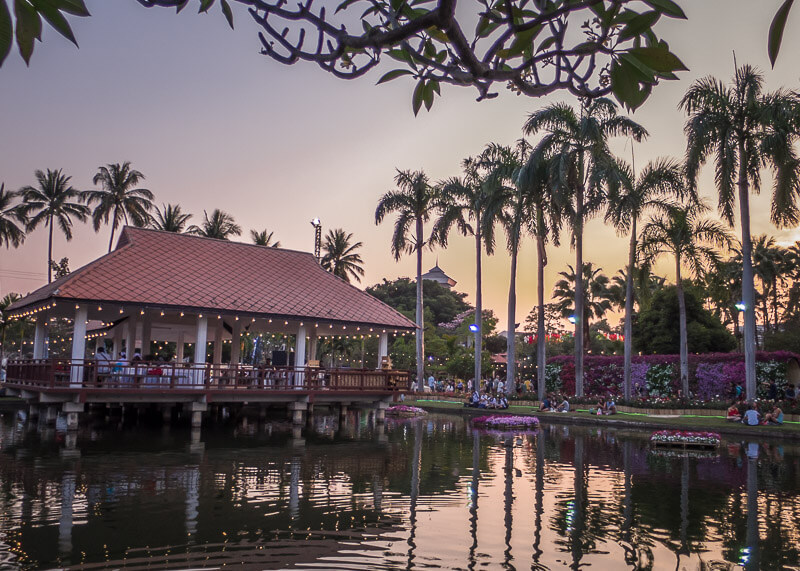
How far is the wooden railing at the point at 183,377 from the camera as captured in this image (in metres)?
22.7

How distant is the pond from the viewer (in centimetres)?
870

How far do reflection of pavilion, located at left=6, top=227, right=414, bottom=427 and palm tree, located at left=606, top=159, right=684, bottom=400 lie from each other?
11979 millimetres

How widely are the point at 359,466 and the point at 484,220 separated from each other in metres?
24.4

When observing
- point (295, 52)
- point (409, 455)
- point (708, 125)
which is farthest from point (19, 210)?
point (295, 52)

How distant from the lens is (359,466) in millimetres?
16797

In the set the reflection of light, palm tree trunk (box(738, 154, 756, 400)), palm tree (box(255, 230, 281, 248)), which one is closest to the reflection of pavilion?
palm tree trunk (box(738, 154, 756, 400))

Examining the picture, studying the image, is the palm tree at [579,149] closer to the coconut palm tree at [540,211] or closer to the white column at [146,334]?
the coconut palm tree at [540,211]

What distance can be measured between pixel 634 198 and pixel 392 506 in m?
26.7

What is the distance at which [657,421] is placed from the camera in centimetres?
2794

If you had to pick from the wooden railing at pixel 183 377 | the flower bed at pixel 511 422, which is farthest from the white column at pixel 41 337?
the flower bed at pixel 511 422

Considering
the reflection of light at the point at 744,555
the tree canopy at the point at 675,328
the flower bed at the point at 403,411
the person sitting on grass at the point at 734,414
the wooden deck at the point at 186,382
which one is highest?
the tree canopy at the point at 675,328

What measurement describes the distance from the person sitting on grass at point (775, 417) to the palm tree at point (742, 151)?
1.28 m

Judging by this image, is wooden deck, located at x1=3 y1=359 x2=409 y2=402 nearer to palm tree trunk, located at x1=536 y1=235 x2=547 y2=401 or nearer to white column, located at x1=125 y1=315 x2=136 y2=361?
white column, located at x1=125 y1=315 x2=136 y2=361

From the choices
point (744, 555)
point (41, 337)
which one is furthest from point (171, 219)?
point (744, 555)
